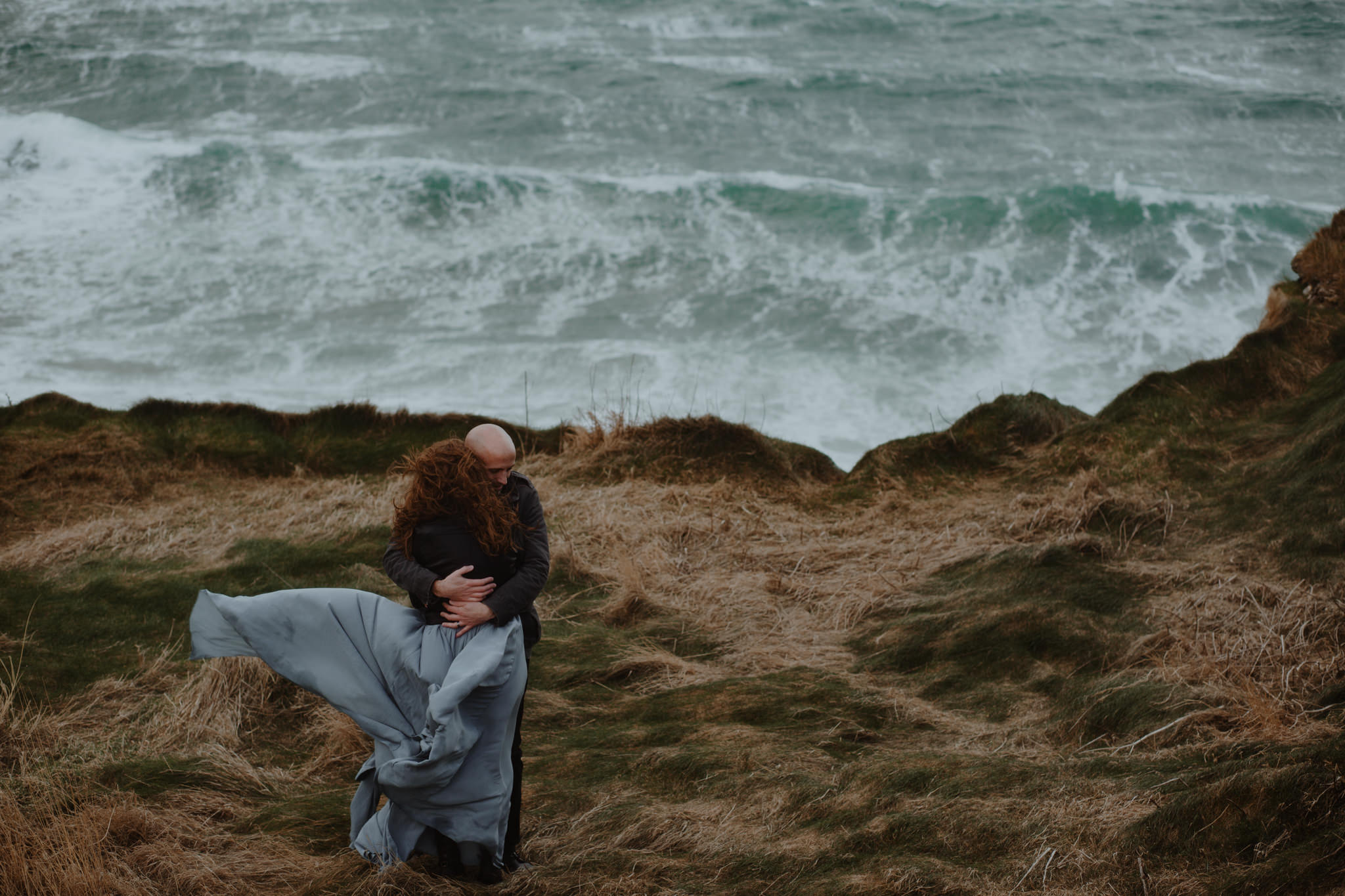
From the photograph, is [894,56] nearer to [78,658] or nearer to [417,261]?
[417,261]

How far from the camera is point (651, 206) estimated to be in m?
21.3

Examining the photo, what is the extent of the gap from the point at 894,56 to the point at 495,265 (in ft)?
54.8

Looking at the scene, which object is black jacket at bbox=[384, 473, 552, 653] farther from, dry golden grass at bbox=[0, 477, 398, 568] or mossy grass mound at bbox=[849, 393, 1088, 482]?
mossy grass mound at bbox=[849, 393, 1088, 482]

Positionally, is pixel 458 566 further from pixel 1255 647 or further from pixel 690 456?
pixel 690 456

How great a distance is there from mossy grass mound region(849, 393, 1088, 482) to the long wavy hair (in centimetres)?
601

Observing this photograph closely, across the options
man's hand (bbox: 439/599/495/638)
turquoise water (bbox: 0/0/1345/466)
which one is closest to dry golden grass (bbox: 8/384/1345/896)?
man's hand (bbox: 439/599/495/638)

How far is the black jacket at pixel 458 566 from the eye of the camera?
3.80 m

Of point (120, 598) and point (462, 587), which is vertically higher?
point (462, 587)

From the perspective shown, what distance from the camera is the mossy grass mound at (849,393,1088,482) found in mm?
9359

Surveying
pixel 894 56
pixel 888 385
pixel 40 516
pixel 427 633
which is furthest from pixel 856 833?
pixel 894 56

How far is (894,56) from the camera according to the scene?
30.0m

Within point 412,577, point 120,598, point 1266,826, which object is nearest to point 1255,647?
point 1266,826

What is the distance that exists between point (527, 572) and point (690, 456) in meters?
5.81

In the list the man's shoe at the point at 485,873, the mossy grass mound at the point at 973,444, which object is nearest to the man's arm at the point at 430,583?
the man's shoe at the point at 485,873
